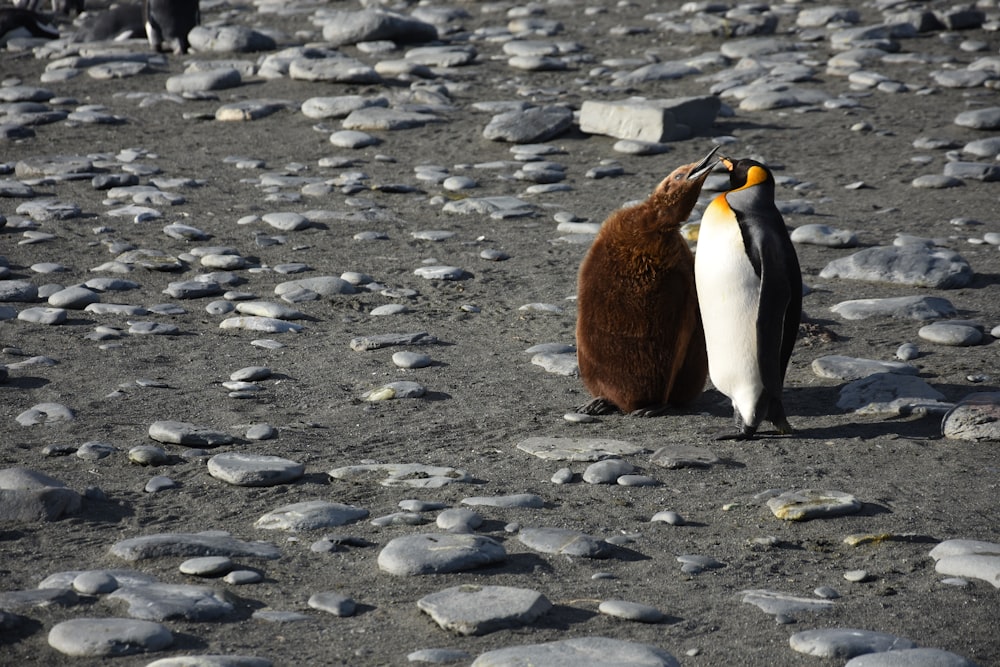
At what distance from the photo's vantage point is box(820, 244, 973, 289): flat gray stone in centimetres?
488

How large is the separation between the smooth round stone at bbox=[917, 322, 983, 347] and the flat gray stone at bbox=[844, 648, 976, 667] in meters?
2.31

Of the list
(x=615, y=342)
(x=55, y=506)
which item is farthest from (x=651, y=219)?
(x=55, y=506)

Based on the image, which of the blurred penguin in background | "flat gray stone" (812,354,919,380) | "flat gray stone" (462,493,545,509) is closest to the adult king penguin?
"flat gray stone" (812,354,919,380)

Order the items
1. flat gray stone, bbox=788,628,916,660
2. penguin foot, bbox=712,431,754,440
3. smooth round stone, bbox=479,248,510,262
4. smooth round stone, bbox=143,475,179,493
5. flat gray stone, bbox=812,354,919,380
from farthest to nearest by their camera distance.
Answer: smooth round stone, bbox=479,248,510,262
flat gray stone, bbox=812,354,919,380
penguin foot, bbox=712,431,754,440
smooth round stone, bbox=143,475,179,493
flat gray stone, bbox=788,628,916,660

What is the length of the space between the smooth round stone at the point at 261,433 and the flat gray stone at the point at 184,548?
0.80m

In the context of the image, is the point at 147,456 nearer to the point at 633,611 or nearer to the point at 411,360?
the point at 411,360

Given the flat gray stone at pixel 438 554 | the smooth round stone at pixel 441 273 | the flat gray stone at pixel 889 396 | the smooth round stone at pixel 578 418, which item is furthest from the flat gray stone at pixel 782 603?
the smooth round stone at pixel 441 273

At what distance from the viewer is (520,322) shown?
15.2 ft

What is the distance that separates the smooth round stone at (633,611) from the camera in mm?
2301

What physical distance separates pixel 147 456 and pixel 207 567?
81cm

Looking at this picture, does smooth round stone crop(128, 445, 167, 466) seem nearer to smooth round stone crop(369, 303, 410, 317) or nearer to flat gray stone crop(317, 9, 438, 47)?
smooth round stone crop(369, 303, 410, 317)

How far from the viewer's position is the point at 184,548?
101 inches

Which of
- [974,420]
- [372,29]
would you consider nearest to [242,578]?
[974,420]

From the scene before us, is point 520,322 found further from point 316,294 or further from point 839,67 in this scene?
point 839,67
